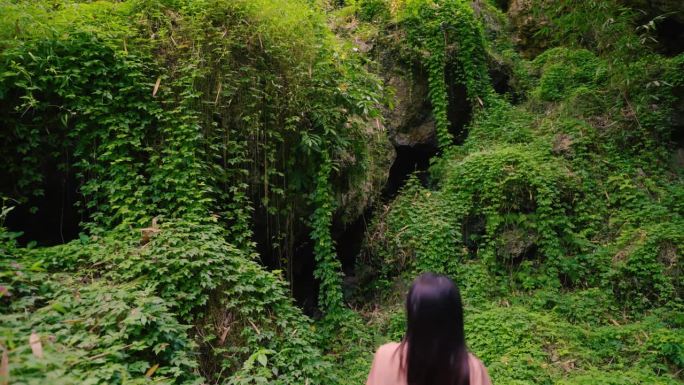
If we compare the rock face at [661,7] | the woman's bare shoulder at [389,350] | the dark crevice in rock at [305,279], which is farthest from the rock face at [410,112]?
the woman's bare shoulder at [389,350]

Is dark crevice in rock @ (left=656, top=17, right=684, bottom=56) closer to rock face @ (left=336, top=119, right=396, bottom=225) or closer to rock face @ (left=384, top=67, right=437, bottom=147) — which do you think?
rock face @ (left=384, top=67, right=437, bottom=147)

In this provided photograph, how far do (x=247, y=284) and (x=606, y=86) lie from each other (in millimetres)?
9710

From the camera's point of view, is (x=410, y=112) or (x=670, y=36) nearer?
(x=670, y=36)

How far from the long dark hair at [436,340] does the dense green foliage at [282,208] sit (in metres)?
2.05

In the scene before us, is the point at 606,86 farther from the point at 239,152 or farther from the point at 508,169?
the point at 239,152

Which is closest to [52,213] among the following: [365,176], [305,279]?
[305,279]

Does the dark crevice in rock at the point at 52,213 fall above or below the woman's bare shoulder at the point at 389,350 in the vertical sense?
above

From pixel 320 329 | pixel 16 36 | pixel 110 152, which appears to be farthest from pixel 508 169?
pixel 16 36

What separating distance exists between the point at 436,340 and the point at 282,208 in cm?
451

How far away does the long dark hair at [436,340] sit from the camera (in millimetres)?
2014

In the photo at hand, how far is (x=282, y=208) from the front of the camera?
632 cm

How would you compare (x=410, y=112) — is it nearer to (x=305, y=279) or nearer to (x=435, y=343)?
(x=305, y=279)

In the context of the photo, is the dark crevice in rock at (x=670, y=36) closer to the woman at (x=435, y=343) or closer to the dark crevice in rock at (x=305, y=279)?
the dark crevice in rock at (x=305, y=279)

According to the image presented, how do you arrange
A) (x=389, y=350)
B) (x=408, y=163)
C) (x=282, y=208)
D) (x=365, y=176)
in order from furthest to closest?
(x=408, y=163), (x=365, y=176), (x=282, y=208), (x=389, y=350)
